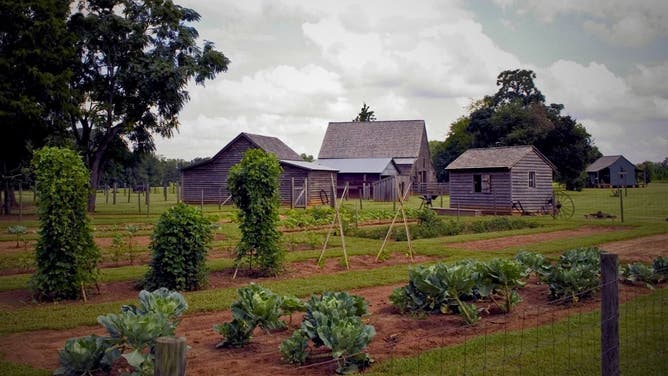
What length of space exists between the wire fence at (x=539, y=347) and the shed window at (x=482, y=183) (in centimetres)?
2849

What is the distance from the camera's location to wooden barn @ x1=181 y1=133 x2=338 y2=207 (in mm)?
45125

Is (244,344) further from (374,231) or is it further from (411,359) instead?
(374,231)

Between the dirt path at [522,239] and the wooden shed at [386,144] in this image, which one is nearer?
the dirt path at [522,239]

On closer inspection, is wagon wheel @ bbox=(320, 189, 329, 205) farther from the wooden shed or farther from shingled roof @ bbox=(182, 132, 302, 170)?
the wooden shed

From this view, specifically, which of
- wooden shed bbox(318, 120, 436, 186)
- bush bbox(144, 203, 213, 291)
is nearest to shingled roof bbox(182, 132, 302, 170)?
wooden shed bbox(318, 120, 436, 186)

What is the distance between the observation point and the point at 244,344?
308 inches

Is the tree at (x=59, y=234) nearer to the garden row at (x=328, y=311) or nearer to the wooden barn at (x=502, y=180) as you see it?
the garden row at (x=328, y=311)

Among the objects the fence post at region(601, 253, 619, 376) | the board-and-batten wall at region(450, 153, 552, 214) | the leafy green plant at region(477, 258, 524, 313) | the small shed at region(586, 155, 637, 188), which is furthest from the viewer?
the small shed at region(586, 155, 637, 188)

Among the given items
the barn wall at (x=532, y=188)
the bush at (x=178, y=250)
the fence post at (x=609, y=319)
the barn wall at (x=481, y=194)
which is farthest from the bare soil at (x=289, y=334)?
the barn wall at (x=532, y=188)

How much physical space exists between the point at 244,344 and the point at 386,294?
169 inches

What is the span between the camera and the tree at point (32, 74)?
32.1 metres

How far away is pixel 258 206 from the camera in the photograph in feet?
45.0

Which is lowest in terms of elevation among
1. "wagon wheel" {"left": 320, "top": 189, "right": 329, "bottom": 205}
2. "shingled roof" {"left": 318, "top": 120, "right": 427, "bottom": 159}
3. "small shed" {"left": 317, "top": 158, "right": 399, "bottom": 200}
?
"wagon wheel" {"left": 320, "top": 189, "right": 329, "bottom": 205}

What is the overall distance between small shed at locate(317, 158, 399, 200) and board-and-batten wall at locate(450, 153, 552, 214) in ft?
53.6
